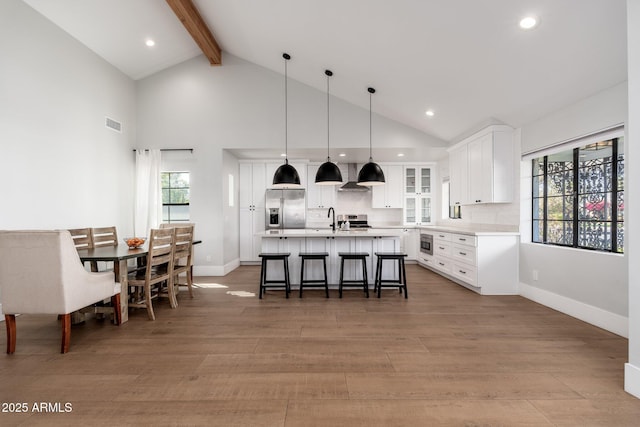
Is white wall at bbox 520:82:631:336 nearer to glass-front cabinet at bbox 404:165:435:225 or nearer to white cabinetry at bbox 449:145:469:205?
white cabinetry at bbox 449:145:469:205

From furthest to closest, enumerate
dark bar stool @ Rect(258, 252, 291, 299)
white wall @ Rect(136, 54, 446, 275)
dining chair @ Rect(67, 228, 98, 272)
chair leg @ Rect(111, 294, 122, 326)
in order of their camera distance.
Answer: white wall @ Rect(136, 54, 446, 275) < dark bar stool @ Rect(258, 252, 291, 299) < dining chair @ Rect(67, 228, 98, 272) < chair leg @ Rect(111, 294, 122, 326)

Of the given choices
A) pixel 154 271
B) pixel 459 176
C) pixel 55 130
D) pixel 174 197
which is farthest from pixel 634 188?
pixel 174 197

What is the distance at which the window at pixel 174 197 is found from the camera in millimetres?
5828

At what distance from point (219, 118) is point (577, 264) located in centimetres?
565

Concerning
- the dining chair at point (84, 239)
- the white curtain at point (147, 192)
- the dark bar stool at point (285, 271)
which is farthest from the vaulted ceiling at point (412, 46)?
the dark bar stool at point (285, 271)

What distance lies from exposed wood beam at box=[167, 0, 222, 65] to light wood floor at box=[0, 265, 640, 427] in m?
3.80

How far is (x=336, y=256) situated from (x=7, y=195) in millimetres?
3992

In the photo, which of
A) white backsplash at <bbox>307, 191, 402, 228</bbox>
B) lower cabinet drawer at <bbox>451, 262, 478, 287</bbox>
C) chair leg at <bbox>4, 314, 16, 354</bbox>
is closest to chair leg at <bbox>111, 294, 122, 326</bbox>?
chair leg at <bbox>4, 314, 16, 354</bbox>

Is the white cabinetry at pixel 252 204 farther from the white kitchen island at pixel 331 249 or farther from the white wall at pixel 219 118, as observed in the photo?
the white kitchen island at pixel 331 249

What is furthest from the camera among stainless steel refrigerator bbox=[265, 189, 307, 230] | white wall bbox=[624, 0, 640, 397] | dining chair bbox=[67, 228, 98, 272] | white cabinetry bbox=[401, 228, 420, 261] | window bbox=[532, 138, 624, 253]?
white cabinetry bbox=[401, 228, 420, 261]

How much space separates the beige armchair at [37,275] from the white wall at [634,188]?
4054 millimetres

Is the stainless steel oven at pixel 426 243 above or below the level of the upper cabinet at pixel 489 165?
below

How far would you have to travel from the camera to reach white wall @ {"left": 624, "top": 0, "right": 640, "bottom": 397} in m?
1.92

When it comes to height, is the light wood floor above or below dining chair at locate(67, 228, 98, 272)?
below
